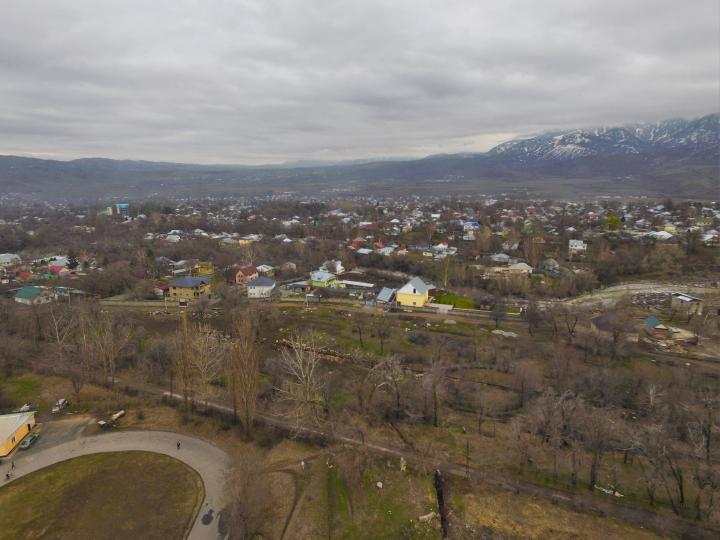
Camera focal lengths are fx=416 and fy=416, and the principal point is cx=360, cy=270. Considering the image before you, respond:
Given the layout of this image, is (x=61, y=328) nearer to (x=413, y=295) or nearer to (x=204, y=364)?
(x=204, y=364)

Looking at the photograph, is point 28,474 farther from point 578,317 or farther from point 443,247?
point 443,247

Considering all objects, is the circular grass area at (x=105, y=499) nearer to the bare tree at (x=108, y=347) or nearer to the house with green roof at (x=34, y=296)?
the bare tree at (x=108, y=347)

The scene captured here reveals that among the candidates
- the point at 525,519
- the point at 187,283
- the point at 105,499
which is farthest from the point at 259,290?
the point at 525,519

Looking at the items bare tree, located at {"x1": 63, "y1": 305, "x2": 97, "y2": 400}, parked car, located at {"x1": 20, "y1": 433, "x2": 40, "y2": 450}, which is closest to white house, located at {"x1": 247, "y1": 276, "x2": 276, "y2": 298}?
bare tree, located at {"x1": 63, "y1": 305, "x2": 97, "y2": 400}

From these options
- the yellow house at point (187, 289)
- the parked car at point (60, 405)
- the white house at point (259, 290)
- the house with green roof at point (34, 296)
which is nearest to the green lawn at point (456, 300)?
the white house at point (259, 290)

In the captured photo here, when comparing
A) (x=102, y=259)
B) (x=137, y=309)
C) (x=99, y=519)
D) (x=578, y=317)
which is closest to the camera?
(x=99, y=519)

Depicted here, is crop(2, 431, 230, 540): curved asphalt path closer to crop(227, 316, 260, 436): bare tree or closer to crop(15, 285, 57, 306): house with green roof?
crop(227, 316, 260, 436): bare tree

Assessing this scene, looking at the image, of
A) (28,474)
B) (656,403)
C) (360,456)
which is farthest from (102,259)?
(656,403)
